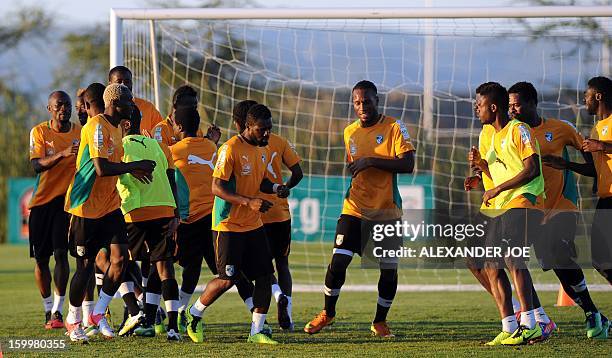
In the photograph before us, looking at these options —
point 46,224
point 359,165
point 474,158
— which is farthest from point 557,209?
point 46,224

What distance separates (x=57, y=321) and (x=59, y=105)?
78.0 inches

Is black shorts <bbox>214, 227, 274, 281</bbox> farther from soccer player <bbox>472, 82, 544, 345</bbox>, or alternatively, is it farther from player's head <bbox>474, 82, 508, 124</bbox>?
player's head <bbox>474, 82, 508, 124</bbox>

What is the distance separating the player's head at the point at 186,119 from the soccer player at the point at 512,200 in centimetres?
256

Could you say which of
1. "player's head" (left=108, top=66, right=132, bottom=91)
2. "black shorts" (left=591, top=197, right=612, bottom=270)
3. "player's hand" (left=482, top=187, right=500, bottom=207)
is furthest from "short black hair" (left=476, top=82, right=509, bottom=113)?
"player's head" (left=108, top=66, right=132, bottom=91)

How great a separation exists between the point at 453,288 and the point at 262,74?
12.8 feet

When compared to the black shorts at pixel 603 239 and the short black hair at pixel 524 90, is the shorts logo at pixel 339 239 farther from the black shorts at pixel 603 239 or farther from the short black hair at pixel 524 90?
the black shorts at pixel 603 239

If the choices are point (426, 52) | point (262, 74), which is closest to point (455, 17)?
point (426, 52)

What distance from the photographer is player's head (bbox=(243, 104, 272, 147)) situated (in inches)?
336

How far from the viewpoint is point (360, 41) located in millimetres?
15906

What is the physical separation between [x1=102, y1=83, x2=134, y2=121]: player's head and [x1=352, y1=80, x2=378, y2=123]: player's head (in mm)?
1941

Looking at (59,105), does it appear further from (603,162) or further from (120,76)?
(603,162)

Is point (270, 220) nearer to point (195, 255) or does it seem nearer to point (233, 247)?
point (195, 255)

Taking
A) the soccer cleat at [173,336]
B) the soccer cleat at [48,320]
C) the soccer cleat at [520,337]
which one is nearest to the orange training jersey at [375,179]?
the soccer cleat at [520,337]

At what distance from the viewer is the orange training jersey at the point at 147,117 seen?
10.3 metres
